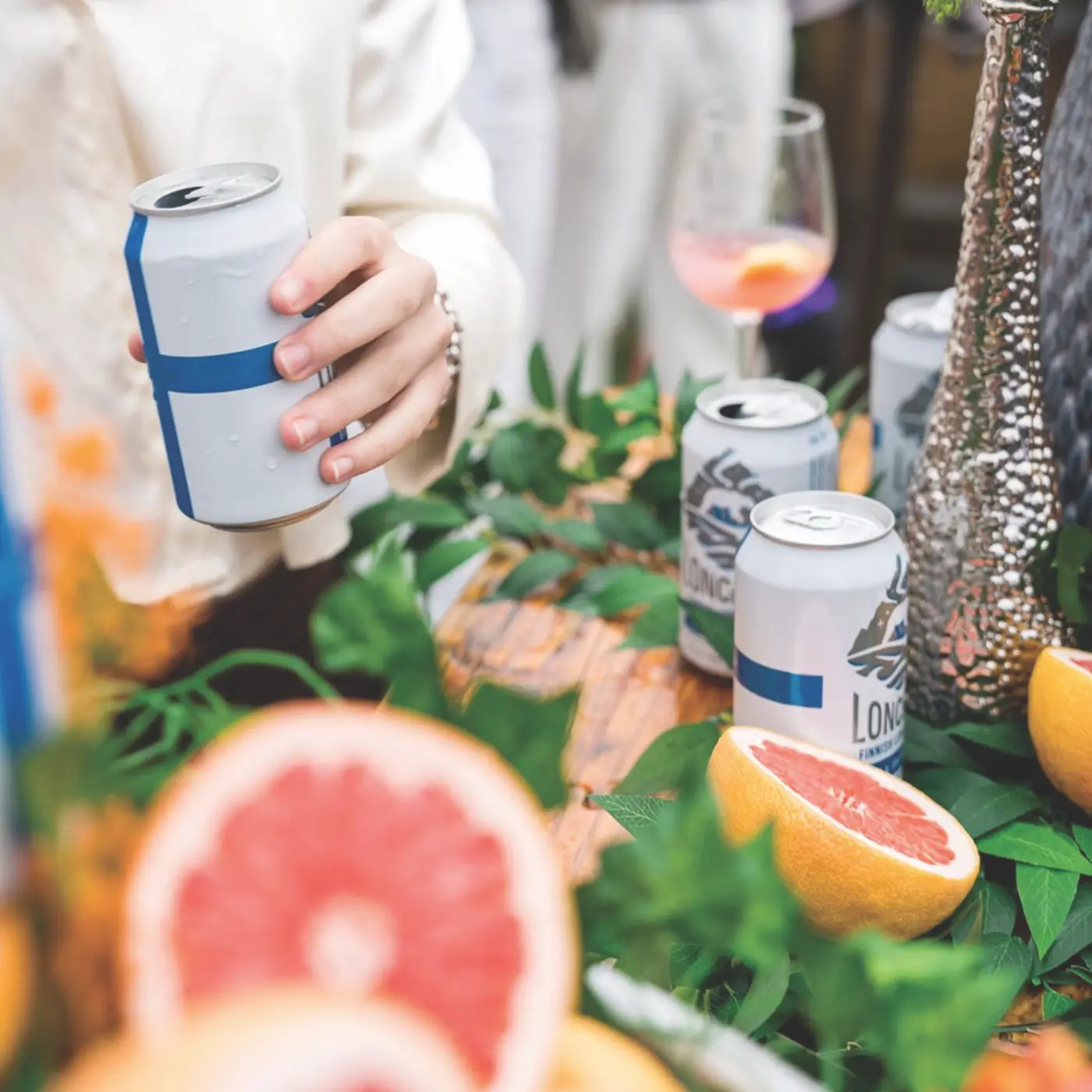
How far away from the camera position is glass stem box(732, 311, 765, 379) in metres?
1.18

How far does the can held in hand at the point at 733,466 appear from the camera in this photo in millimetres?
776

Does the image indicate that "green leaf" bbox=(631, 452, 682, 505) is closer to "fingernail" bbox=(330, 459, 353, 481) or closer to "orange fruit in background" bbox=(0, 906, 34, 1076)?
"fingernail" bbox=(330, 459, 353, 481)

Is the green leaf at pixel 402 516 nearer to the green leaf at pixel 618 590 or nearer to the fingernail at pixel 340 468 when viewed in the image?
the green leaf at pixel 618 590

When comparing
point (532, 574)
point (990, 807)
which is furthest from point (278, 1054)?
point (532, 574)

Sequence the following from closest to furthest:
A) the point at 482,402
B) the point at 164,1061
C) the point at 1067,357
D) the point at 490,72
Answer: the point at 164,1061, the point at 1067,357, the point at 482,402, the point at 490,72

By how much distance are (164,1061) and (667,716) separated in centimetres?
60

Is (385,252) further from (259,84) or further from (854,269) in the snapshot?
(854,269)

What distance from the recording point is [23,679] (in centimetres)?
24

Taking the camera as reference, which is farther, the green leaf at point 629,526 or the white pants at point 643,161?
the white pants at point 643,161

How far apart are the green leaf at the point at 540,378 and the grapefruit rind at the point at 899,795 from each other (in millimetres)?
562

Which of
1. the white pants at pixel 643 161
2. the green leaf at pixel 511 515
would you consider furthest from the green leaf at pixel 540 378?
the white pants at pixel 643 161

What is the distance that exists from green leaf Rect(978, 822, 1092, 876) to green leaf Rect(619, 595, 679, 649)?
27 centimetres

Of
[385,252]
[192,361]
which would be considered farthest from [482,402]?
[192,361]

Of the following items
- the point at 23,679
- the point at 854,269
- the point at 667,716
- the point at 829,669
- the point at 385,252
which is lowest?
the point at 854,269
